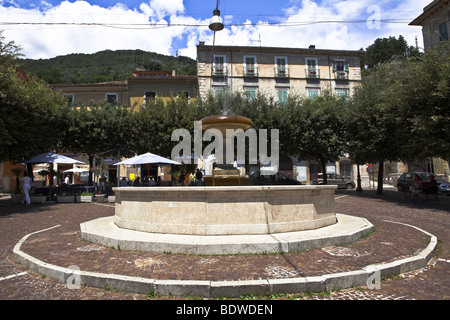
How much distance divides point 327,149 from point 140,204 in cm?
1762

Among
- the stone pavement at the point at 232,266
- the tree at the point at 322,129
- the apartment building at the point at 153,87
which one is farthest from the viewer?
the apartment building at the point at 153,87

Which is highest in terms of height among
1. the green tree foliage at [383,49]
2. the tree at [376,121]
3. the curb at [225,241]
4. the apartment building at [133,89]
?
the green tree foliage at [383,49]

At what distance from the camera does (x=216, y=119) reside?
321 inches

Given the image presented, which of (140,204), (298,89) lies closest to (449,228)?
(140,204)

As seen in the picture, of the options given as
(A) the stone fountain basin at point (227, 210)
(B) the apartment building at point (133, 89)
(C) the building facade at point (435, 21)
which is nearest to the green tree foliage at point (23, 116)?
(B) the apartment building at point (133, 89)

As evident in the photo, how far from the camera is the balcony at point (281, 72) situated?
30987 millimetres

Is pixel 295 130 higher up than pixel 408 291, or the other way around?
pixel 295 130

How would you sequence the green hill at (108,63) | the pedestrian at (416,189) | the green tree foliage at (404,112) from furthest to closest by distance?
the green hill at (108,63) < the pedestrian at (416,189) < the green tree foliage at (404,112)

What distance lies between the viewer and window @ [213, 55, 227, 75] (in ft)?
98.5

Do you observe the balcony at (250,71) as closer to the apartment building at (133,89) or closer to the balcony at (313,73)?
the apartment building at (133,89)

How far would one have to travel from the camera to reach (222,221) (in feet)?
18.9

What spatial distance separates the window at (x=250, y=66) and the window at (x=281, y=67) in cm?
230

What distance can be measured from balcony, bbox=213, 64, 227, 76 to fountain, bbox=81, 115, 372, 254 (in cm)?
2525
